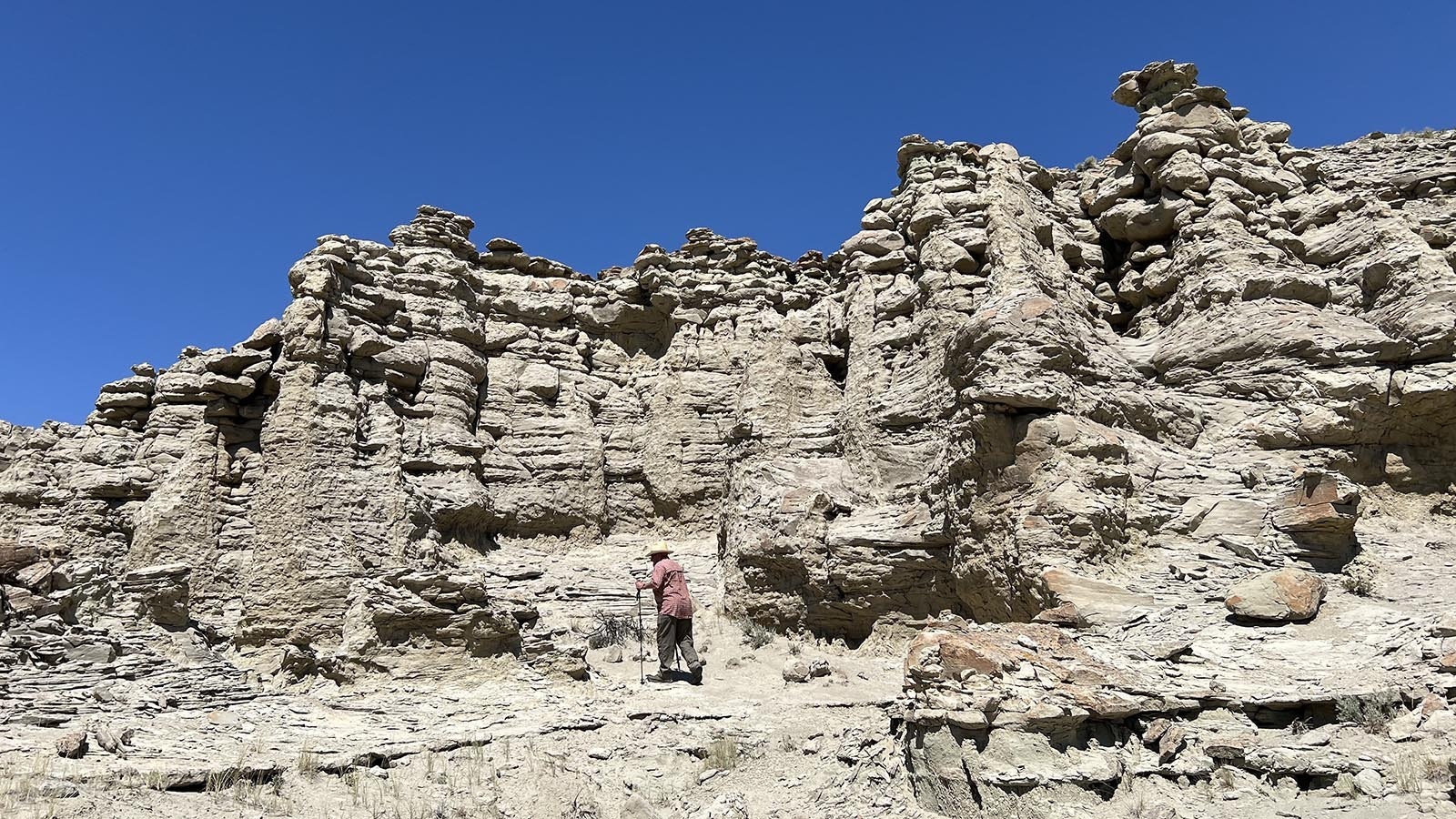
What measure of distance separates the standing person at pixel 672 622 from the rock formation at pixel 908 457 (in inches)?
48.6

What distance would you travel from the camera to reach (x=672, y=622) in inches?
495

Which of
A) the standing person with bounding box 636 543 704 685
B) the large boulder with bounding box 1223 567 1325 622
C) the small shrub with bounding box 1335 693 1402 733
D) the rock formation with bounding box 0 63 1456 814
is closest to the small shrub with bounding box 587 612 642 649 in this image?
the rock formation with bounding box 0 63 1456 814

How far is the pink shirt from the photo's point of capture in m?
12.5

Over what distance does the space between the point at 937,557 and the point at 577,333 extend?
10969mm

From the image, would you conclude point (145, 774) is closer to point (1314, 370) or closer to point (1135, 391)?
point (1135, 391)

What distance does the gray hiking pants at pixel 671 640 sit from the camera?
1254 centimetres

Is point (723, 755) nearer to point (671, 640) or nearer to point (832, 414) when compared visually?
point (671, 640)

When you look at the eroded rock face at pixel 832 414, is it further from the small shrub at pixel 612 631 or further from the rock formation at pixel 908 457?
the small shrub at pixel 612 631

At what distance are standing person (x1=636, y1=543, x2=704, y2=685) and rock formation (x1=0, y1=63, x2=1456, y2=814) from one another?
4.05 feet

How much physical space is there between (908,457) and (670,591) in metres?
4.40

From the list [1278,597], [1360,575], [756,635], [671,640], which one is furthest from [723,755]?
[1360,575]

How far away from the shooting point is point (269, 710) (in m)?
11.2

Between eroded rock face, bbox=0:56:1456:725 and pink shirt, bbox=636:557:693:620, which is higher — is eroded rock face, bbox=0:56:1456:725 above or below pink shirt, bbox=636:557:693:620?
above

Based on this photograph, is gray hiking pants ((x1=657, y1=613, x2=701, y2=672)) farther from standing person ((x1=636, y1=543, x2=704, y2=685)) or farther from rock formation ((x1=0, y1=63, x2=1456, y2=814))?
rock formation ((x1=0, y1=63, x2=1456, y2=814))
